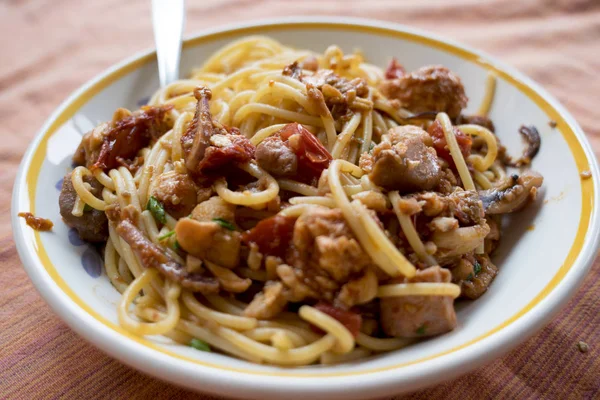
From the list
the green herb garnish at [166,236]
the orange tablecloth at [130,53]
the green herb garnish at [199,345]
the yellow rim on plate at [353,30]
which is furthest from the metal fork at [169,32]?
the green herb garnish at [199,345]

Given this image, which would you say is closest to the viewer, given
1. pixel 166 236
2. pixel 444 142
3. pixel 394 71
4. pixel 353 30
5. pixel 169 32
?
pixel 166 236

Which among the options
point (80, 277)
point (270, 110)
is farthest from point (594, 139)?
→ point (80, 277)

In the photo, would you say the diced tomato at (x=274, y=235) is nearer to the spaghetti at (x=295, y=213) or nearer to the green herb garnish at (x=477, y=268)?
the spaghetti at (x=295, y=213)

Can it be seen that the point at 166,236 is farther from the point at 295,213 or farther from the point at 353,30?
the point at 353,30

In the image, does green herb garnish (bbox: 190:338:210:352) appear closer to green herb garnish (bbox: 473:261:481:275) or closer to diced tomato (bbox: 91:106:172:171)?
diced tomato (bbox: 91:106:172:171)

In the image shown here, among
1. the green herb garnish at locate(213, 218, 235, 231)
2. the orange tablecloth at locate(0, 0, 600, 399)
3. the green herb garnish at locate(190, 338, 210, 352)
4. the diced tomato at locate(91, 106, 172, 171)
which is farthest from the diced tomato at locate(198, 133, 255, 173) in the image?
the orange tablecloth at locate(0, 0, 600, 399)

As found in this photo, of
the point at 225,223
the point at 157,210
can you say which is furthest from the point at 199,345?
the point at 157,210
